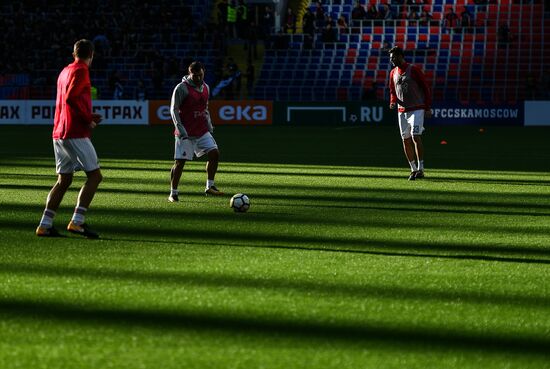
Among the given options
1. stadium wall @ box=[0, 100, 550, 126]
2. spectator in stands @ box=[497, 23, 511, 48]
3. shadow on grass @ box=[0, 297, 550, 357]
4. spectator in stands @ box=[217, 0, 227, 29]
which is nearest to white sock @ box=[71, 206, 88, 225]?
shadow on grass @ box=[0, 297, 550, 357]

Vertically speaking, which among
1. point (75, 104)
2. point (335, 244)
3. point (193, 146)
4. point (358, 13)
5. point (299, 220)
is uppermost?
point (358, 13)

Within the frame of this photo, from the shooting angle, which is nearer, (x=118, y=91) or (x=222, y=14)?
(x=118, y=91)

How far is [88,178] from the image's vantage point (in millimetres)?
11867

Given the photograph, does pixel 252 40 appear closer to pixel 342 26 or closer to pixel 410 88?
pixel 342 26

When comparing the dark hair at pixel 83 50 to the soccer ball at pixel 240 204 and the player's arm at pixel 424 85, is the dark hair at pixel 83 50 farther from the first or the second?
the player's arm at pixel 424 85

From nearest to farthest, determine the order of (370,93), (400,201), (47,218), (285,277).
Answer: (285,277), (47,218), (400,201), (370,93)

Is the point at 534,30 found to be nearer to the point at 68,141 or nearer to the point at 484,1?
the point at 484,1

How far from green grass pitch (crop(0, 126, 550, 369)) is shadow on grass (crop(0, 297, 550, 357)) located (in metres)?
0.02

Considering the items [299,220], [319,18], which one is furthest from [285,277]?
[319,18]

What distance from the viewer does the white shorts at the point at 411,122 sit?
21109 mm

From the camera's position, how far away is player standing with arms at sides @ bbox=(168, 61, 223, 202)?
16.7 meters

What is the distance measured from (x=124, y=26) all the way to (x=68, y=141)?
47.2 metres

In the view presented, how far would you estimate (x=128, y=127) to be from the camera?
47969 millimetres

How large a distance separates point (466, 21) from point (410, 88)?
35.2m
